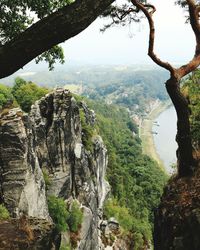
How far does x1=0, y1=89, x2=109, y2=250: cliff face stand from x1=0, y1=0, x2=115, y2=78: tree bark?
70.8ft

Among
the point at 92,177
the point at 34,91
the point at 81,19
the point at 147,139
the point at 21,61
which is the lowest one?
the point at 21,61

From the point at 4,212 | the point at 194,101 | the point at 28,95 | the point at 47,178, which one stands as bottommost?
the point at 4,212

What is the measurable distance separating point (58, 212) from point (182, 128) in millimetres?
26175

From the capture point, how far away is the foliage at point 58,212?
3553cm

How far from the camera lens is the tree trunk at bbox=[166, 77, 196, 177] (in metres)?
11.5

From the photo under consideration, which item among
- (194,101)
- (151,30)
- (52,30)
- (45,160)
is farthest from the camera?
(45,160)

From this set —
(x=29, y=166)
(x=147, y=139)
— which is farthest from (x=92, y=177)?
Answer: (x=147, y=139)

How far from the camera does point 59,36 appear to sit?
A: 6.54m

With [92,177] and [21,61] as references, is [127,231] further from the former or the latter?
A: [21,61]

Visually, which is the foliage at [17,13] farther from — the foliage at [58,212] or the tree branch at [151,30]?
the foliage at [58,212]

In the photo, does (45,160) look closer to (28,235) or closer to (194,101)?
(194,101)

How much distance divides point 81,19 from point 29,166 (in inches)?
924

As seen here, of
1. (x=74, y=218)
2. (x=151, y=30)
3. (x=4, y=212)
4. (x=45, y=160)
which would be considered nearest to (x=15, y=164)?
(x=4, y=212)

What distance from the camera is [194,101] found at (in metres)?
16.1
